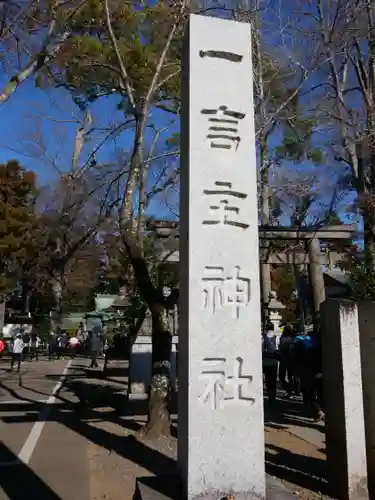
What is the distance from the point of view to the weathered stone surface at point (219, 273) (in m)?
3.60

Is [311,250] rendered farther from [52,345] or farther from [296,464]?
[52,345]

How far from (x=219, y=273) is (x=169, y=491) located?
1.65 metres

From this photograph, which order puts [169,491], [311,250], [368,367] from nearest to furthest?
[169,491] < [368,367] < [311,250]

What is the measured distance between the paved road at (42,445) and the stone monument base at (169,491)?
72.5 inches

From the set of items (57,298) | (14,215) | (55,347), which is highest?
(14,215)

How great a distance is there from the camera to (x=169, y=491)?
3643mm

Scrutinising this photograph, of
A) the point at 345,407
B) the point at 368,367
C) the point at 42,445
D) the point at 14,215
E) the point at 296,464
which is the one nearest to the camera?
the point at 345,407

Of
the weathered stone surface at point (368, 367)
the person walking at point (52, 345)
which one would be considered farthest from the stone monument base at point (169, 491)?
the person walking at point (52, 345)

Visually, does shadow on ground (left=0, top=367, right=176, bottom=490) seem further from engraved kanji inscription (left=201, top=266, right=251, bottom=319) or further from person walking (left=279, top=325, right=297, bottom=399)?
engraved kanji inscription (left=201, top=266, right=251, bottom=319)

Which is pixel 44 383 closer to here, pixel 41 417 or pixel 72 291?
pixel 41 417

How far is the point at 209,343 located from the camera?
370 centimetres

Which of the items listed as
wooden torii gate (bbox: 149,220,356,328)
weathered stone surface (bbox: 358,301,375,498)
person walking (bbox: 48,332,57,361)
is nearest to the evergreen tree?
person walking (bbox: 48,332,57,361)

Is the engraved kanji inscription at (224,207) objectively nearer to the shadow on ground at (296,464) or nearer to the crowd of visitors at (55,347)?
the shadow on ground at (296,464)

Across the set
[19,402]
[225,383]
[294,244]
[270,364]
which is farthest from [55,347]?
[225,383]
